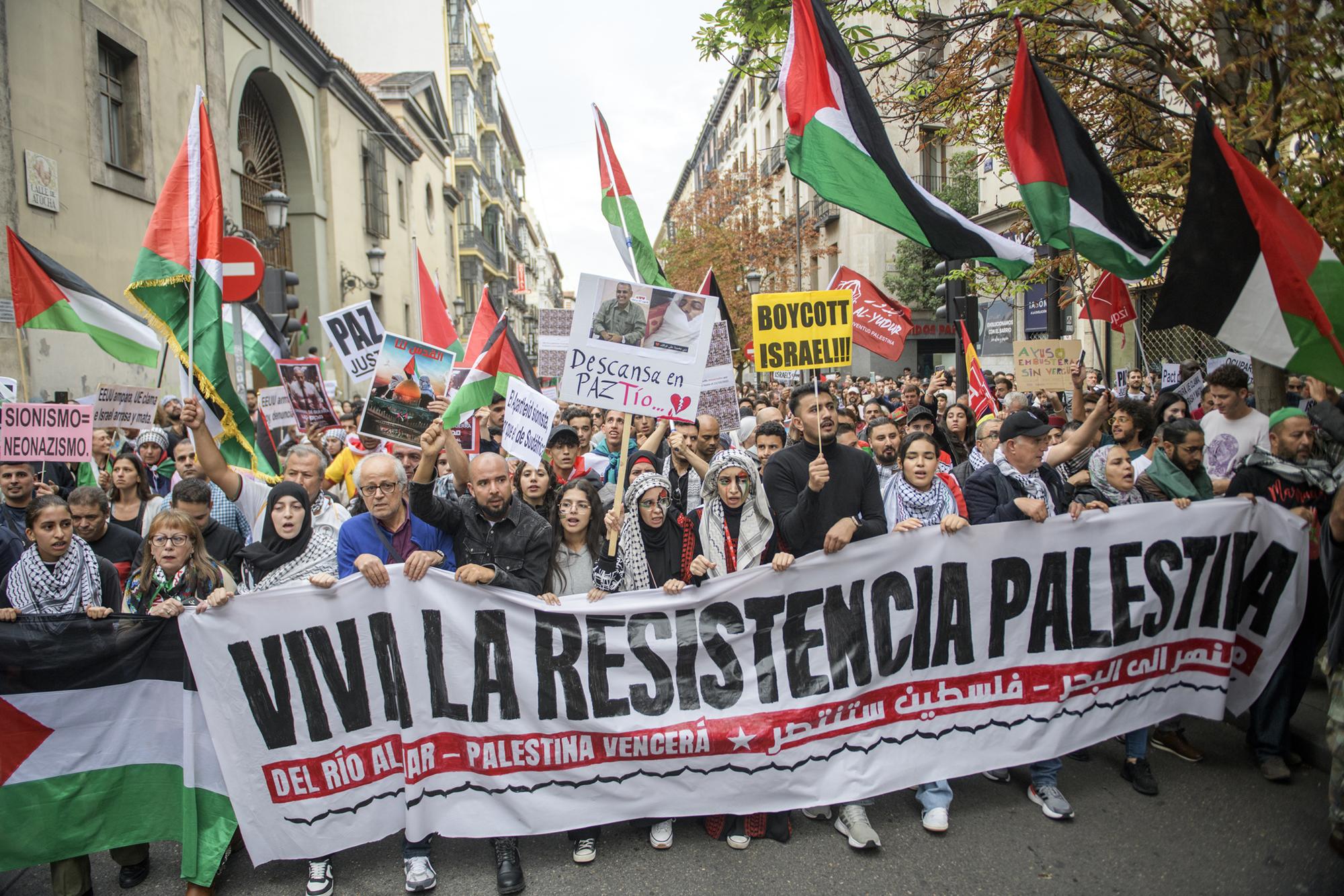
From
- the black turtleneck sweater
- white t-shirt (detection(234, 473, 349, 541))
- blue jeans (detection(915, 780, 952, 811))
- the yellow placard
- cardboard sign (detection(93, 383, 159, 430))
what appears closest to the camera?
blue jeans (detection(915, 780, 952, 811))

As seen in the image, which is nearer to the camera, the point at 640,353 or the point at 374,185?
the point at 640,353

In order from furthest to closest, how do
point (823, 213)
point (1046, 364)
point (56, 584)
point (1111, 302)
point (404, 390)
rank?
point (823, 213)
point (1046, 364)
point (1111, 302)
point (404, 390)
point (56, 584)

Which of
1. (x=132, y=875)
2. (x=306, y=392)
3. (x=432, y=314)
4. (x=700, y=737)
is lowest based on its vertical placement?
(x=132, y=875)

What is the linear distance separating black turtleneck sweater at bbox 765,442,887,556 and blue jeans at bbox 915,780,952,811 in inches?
45.4

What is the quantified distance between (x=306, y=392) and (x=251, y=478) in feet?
5.41

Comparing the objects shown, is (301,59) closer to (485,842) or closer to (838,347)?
(838,347)

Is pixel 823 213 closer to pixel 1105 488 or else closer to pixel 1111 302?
pixel 1111 302

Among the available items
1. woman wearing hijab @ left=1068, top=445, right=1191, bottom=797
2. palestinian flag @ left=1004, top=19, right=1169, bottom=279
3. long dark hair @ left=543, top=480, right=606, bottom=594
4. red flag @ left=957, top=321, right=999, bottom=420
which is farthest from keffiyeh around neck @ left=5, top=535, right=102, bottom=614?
red flag @ left=957, top=321, right=999, bottom=420

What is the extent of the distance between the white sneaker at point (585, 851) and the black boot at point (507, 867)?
0.77 feet

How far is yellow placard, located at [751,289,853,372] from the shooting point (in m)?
5.46

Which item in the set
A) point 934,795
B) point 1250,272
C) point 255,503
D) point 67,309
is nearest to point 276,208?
point 67,309

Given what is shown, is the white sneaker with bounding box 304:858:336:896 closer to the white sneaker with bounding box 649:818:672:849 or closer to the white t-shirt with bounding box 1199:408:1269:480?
the white sneaker with bounding box 649:818:672:849

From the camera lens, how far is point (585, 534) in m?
4.50

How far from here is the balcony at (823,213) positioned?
3350 cm
